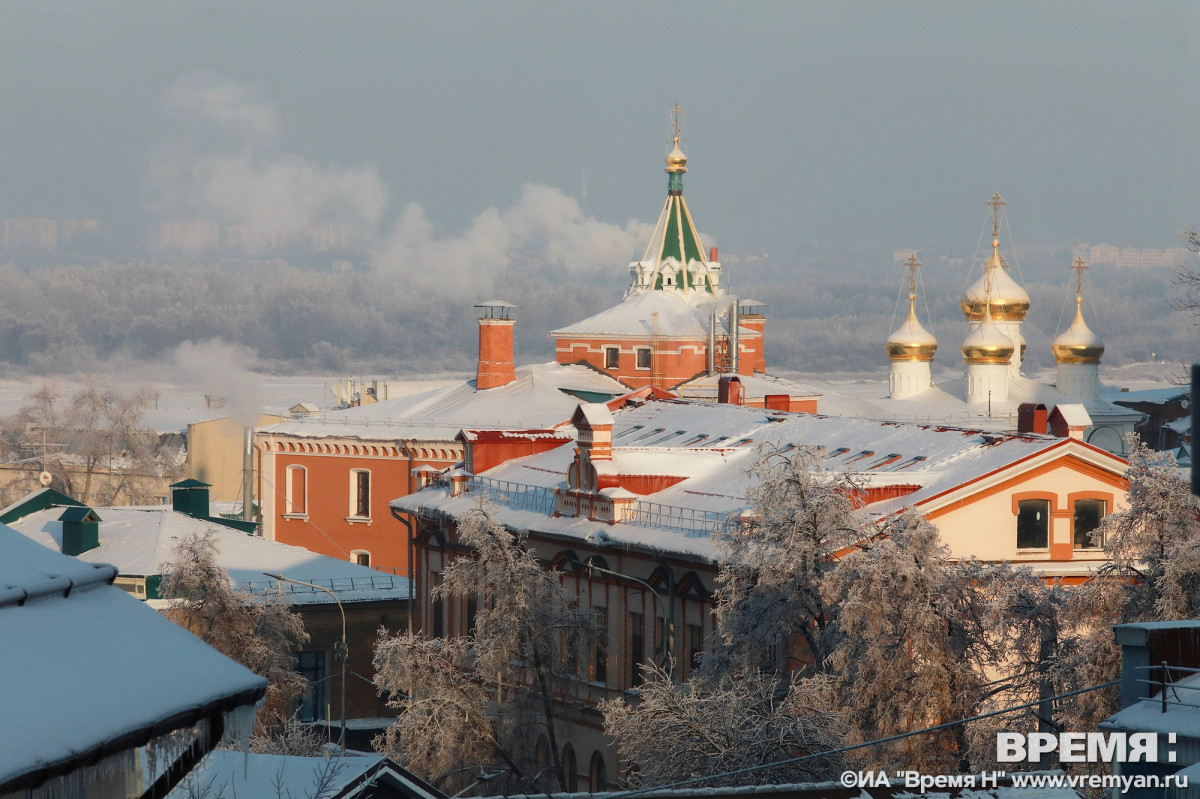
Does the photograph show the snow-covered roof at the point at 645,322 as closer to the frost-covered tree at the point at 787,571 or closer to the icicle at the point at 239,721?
the frost-covered tree at the point at 787,571

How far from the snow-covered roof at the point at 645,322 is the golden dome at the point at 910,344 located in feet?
40.8

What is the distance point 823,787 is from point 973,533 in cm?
1541

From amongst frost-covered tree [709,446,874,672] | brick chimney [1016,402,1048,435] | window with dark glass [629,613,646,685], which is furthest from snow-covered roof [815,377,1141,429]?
frost-covered tree [709,446,874,672]

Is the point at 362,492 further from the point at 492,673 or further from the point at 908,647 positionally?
the point at 908,647

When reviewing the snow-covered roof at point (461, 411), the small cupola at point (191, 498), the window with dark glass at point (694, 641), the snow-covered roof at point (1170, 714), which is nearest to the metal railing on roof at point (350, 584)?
the small cupola at point (191, 498)

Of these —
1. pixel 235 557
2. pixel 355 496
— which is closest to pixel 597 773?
pixel 235 557

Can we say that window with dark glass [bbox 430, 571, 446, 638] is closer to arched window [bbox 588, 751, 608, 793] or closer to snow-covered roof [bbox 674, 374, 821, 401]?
arched window [bbox 588, 751, 608, 793]

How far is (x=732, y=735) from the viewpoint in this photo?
19188mm

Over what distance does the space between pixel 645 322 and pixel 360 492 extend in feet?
53.0

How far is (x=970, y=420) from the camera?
7412 centimetres

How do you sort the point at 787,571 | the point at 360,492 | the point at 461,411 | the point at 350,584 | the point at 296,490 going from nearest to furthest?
the point at 787,571, the point at 350,584, the point at 360,492, the point at 296,490, the point at 461,411

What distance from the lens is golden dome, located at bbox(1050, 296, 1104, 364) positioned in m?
82.4

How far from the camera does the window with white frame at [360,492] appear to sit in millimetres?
61188

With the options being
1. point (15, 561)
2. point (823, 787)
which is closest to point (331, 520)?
point (823, 787)
